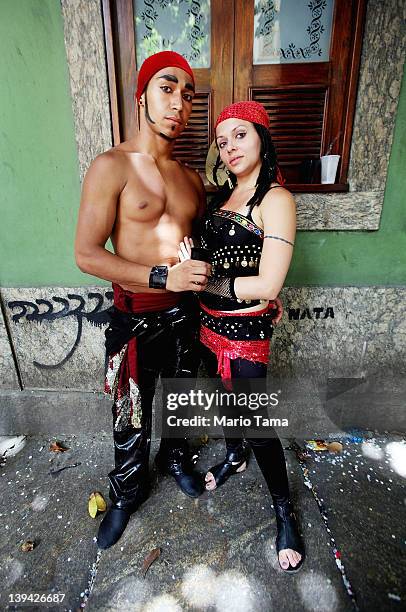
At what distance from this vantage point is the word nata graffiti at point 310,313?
2.73 metres

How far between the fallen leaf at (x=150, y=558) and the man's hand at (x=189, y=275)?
62.4 inches

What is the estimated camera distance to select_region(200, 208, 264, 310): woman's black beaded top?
175 centimetres

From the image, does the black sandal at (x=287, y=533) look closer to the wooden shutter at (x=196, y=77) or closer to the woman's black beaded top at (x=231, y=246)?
the woman's black beaded top at (x=231, y=246)

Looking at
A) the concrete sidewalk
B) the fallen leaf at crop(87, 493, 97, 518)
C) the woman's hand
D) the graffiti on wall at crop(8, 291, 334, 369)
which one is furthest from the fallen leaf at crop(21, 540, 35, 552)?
the woman's hand

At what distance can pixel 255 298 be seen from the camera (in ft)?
5.74

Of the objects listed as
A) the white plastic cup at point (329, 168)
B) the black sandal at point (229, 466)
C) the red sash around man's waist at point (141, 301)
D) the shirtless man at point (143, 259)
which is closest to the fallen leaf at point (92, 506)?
the shirtless man at point (143, 259)

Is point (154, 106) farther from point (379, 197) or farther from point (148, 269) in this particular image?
point (379, 197)

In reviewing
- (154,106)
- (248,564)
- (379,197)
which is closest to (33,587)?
(248,564)

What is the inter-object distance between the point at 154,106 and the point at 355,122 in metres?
1.51

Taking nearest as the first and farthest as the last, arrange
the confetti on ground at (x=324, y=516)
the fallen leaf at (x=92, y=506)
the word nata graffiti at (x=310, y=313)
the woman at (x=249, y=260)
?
1. the woman at (x=249, y=260)
2. the confetti on ground at (x=324, y=516)
3. the fallen leaf at (x=92, y=506)
4. the word nata graffiti at (x=310, y=313)

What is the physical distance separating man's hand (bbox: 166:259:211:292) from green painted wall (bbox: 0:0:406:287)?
1182 mm

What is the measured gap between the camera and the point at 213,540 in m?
2.04

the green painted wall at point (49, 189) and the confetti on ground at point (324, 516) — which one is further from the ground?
the green painted wall at point (49, 189)

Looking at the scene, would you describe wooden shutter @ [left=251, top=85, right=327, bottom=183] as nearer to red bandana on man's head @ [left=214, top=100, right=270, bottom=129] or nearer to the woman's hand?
red bandana on man's head @ [left=214, top=100, right=270, bottom=129]
